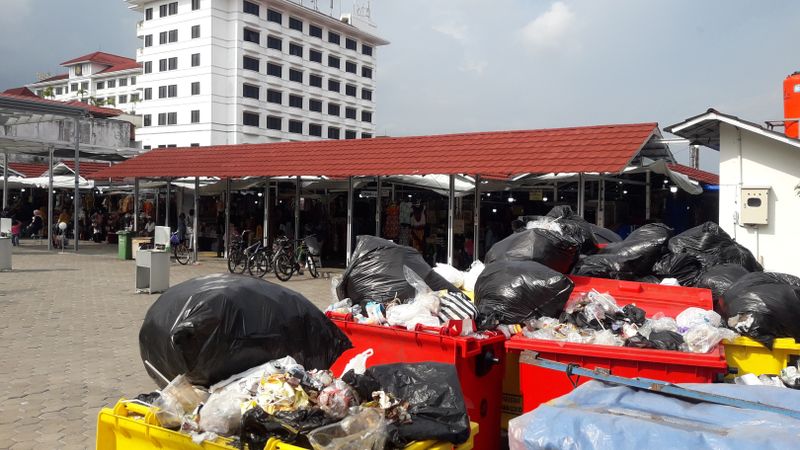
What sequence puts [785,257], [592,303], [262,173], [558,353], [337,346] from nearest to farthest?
[337,346] < [558,353] < [592,303] < [785,257] < [262,173]

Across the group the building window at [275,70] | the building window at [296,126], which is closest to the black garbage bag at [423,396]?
the building window at [275,70]

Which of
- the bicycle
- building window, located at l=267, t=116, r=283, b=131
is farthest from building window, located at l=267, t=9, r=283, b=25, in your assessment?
the bicycle

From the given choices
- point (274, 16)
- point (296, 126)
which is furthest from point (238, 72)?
point (296, 126)

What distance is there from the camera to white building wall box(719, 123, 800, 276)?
11.3 m

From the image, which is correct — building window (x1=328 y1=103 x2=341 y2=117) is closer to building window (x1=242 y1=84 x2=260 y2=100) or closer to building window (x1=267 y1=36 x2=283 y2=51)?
building window (x1=267 y1=36 x2=283 y2=51)

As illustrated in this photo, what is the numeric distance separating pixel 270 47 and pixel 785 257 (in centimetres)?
5995

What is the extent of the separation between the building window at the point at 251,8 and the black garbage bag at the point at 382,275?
61.8m

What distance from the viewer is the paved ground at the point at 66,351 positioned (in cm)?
520

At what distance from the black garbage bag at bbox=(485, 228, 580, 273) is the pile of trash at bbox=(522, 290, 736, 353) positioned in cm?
107

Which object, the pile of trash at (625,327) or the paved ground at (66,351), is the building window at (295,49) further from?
the pile of trash at (625,327)

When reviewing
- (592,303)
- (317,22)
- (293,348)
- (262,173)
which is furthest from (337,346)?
(317,22)

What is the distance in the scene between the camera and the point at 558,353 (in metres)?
4.43

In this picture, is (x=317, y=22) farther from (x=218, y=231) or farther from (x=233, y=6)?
(x=218, y=231)

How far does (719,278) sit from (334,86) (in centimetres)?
6839
